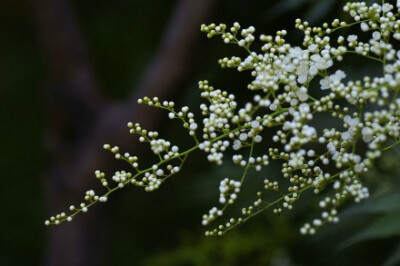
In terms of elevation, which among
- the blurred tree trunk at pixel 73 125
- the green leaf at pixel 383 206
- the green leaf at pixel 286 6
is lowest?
the green leaf at pixel 383 206

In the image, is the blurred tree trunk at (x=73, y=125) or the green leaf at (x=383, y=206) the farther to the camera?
the blurred tree trunk at (x=73, y=125)

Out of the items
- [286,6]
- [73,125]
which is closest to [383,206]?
[286,6]

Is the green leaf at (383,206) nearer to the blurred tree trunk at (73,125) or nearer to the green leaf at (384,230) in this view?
the green leaf at (384,230)

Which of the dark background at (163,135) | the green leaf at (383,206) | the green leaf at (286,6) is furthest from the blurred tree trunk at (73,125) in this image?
the green leaf at (383,206)

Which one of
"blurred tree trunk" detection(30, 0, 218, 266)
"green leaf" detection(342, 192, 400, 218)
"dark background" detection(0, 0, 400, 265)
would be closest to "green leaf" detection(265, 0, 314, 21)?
"dark background" detection(0, 0, 400, 265)

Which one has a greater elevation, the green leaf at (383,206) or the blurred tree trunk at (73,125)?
the blurred tree trunk at (73,125)

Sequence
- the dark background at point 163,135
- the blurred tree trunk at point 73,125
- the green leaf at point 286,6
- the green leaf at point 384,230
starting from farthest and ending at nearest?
the blurred tree trunk at point 73,125, the dark background at point 163,135, the green leaf at point 286,6, the green leaf at point 384,230

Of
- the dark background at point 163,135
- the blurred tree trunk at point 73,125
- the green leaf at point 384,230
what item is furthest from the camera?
the blurred tree trunk at point 73,125

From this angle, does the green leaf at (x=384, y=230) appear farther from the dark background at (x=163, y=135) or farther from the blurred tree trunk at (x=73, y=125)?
the blurred tree trunk at (x=73, y=125)

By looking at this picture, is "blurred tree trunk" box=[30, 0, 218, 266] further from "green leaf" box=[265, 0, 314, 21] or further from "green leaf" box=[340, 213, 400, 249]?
"green leaf" box=[340, 213, 400, 249]

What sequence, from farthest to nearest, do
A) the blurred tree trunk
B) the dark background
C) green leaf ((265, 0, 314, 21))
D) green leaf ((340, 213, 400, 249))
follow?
the blurred tree trunk → the dark background → green leaf ((265, 0, 314, 21)) → green leaf ((340, 213, 400, 249))
